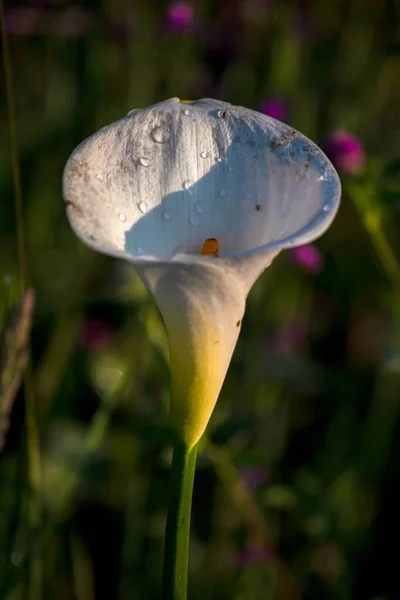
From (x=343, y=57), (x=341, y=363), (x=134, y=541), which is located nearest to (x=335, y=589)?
(x=134, y=541)

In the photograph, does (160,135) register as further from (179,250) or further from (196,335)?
(196,335)

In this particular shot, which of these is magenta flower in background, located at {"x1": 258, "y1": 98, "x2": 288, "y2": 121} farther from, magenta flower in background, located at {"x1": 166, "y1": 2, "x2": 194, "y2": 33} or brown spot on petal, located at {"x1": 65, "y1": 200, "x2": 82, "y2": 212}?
brown spot on petal, located at {"x1": 65, "y1": 200, "x2": 82, "y2": 212}

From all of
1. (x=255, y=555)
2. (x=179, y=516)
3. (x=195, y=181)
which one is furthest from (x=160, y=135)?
(x=255, y=555)

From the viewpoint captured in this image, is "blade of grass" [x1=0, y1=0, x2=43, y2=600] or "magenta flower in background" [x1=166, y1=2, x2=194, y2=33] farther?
"magenta flower in background" [x1=166, y1=2, x2=194, y2=33]

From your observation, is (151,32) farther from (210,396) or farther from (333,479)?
(210,396)

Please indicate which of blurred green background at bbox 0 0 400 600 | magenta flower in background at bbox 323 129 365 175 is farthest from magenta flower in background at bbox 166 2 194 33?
magenta flower in background at bbox 323 129 365 175

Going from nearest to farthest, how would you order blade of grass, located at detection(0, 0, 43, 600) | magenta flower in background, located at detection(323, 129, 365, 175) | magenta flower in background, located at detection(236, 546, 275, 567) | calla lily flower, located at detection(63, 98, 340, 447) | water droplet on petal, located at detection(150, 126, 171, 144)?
calla lily flower, located at detection(63, 98, 340, 447), water droplet on petal, located at detection(150, 126, 171, 144), blade of grass, located at detection(0, 0, 43, 600), magenta flower in background, located at detection(323, 129, 365, 175), magenta flower in background, located at detection(236, 546, 275, 567)
